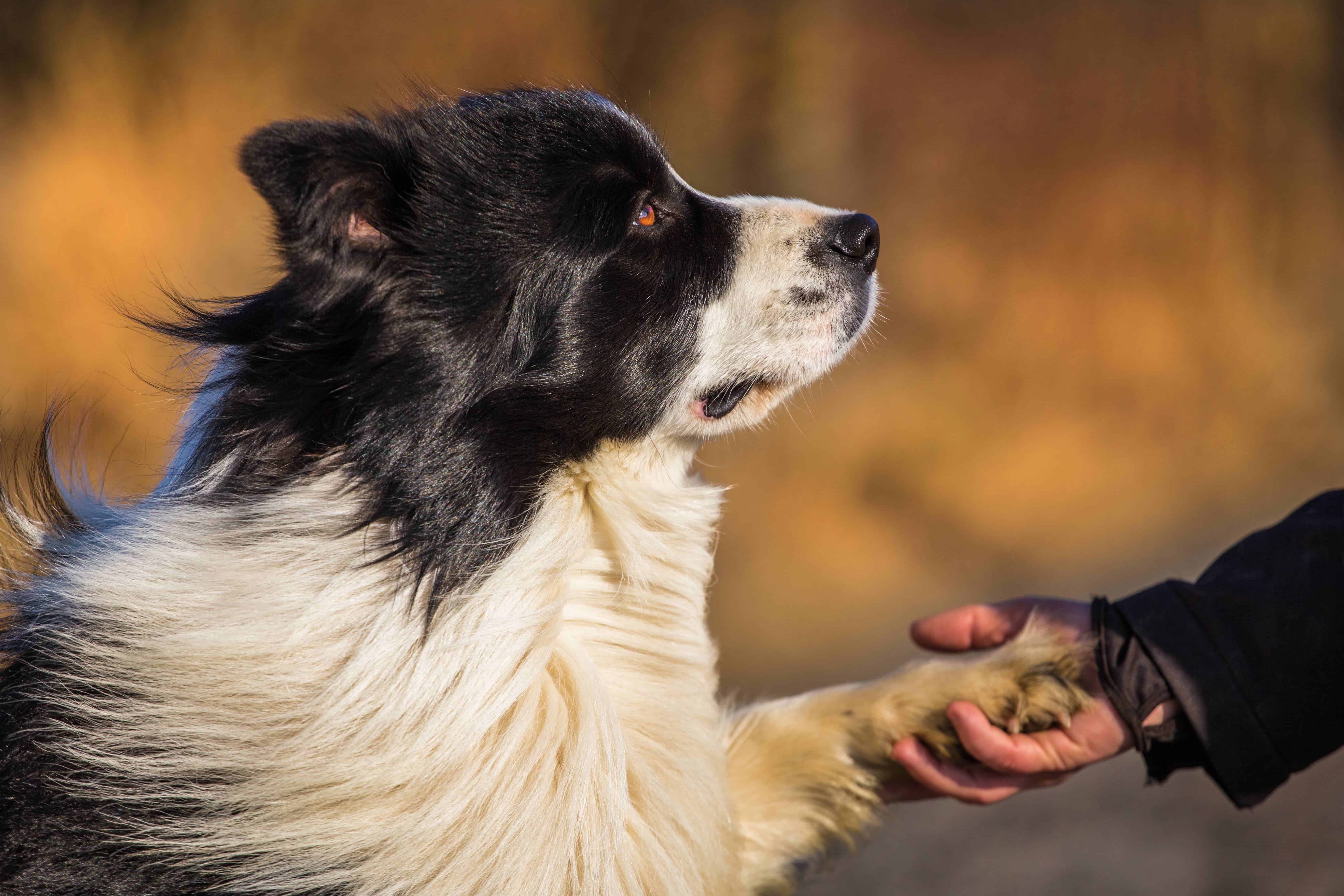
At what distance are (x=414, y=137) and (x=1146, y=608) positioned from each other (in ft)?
6.47

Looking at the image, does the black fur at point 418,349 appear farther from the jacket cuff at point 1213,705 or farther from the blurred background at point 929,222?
the blurred background at point 929,222

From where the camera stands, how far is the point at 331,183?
77.4 inches

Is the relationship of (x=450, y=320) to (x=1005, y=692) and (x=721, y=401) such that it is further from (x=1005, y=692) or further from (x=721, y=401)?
(x=1005, y=692)

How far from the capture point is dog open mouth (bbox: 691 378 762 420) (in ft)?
8.19

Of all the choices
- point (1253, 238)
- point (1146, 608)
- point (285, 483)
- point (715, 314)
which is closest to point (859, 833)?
point (1146, 608)

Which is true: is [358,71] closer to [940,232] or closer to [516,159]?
[940,232]

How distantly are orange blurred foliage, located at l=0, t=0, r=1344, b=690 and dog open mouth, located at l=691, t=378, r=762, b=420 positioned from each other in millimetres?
4437

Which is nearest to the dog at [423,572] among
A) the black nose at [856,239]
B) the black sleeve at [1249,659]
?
the black sleeve at [1249,659]

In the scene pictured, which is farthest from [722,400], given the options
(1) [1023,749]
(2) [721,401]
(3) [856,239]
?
(1) [1023,749]

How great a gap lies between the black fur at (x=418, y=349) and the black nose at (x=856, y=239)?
0.47 meters

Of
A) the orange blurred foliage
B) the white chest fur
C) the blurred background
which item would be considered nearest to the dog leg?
the white chest fur

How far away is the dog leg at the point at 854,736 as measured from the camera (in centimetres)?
248

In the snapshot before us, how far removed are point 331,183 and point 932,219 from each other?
20.6ft

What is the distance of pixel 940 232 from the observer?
762 cm
